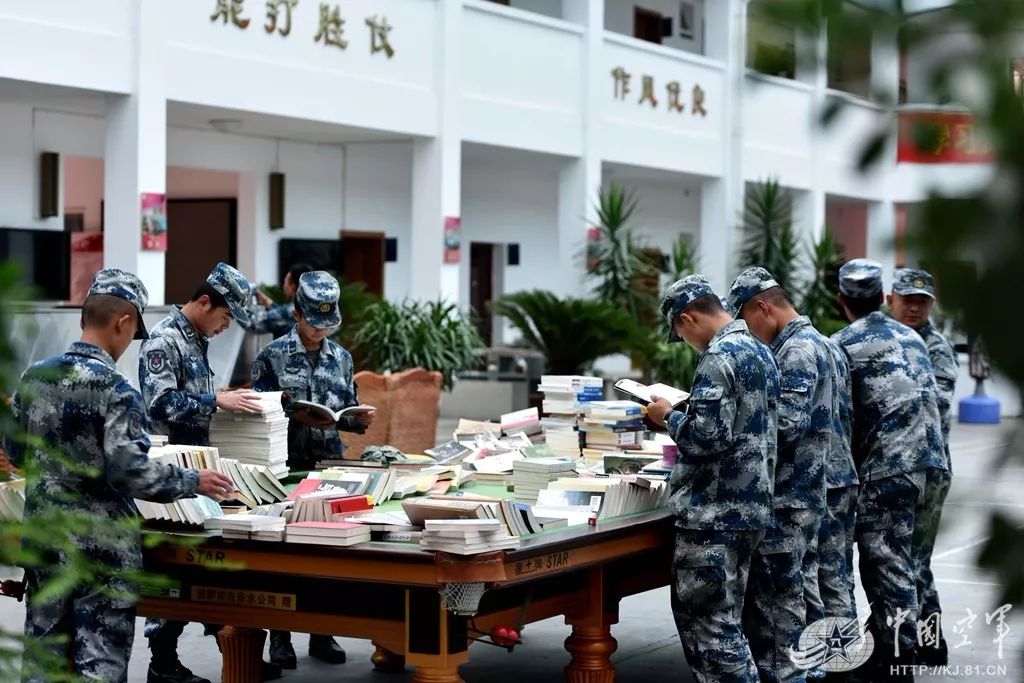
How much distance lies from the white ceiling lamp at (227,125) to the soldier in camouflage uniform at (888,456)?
1056 cm

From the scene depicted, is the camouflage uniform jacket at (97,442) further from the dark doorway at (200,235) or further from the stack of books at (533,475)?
the dark doorway at (200,235)

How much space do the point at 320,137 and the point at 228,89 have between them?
352 cm

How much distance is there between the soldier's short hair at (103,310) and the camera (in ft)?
15.8

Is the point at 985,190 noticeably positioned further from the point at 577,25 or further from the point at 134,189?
the point at 577,25

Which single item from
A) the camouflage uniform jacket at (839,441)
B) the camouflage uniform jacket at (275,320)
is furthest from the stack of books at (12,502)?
the camouflage uniform jacket at (275,320)

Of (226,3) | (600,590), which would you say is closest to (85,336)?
(600,590)

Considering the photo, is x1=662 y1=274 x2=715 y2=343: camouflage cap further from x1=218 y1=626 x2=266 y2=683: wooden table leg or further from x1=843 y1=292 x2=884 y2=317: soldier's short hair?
x1=218 y1=626 x2=266 y2=683: wooden table leg

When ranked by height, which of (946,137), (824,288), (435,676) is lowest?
(435,676)

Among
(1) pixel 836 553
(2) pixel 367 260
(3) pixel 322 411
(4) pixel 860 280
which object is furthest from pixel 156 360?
(2) pixel 367 260

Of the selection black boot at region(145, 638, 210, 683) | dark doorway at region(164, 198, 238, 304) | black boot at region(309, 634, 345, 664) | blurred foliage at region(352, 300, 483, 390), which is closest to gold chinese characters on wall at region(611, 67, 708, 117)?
dark doorway at region(164, 198, 238, 304)

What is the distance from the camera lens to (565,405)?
7523 millimetres

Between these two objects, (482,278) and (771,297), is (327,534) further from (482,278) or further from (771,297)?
(482,278)

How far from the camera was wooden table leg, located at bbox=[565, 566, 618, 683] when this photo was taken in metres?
5.80

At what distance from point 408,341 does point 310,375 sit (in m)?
8.06
